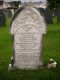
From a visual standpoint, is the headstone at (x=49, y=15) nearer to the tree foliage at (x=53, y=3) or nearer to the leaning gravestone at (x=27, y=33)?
the tree foliage at (x=53, y=3)

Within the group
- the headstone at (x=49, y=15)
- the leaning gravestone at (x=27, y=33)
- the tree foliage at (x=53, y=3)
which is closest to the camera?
the leaning gravestone at (x=27, y=33)

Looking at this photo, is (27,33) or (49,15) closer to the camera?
(27,33)

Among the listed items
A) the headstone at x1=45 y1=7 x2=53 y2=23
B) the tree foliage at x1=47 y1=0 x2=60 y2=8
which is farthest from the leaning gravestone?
the tree foliage at x1=47 y1=0 x2=60 y2=8

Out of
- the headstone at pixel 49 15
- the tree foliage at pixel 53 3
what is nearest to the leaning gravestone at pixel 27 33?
the headstone at pixel 49 15

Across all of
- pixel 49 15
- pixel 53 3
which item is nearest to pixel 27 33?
pixel 49 15

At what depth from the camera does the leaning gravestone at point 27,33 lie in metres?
9.38

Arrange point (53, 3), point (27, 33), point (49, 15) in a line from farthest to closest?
point (53, 3)
point (49, 15)
point (27, 33)

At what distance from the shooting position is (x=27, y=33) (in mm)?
9453

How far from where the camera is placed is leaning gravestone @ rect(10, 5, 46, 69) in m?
9.38

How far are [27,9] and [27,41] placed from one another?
79 cm

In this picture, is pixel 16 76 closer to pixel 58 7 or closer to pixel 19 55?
pixel 19 55

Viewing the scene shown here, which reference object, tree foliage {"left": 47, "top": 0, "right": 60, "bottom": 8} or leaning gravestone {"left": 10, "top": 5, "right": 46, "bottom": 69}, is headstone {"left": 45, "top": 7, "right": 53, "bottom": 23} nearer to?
Result: tree foliage {"left": 47, "top": 0, "right": 60, "bottom": 8}

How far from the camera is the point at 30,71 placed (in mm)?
9375

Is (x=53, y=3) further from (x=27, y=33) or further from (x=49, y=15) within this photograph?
(x=27, y=33)
